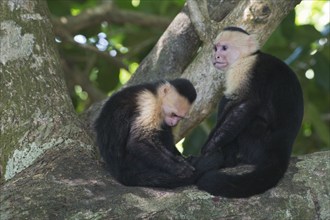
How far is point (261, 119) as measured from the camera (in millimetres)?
3520

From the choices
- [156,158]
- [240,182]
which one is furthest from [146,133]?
[240,182]

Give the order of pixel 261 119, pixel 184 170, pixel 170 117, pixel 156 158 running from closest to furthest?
pixel 184 170 < pixel 156 158 < pixel 261 119 < pixel 170 117

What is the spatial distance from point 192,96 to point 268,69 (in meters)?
0.46

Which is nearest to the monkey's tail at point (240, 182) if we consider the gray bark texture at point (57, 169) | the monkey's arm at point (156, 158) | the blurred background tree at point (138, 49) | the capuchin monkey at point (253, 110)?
the gray bark texture at point (57, 169)

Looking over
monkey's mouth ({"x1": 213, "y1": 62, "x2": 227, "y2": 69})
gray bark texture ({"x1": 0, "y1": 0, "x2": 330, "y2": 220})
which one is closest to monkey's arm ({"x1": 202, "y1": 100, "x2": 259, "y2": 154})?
monkey's mouth ({"x1": 213, "y1": 62, "x2": 227, "y2": 69})

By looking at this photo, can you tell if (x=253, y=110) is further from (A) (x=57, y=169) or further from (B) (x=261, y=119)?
(A) (x=57, y=169)

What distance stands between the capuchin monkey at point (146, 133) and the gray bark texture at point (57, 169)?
126 mm

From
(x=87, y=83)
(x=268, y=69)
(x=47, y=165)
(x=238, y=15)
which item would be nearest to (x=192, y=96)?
(x=268, y=69)

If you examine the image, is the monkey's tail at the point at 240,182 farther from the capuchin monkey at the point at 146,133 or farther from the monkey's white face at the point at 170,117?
the monkey's white face at the point at 170,117

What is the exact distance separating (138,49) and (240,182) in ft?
11.0

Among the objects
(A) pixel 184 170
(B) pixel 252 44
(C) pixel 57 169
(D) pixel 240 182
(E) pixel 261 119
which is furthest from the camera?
(B) pixel 252 44

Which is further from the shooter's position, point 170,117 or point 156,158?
point 170,117

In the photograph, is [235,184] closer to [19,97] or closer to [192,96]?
[192,96]

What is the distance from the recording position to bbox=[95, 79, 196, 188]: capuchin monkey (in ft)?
10.4
